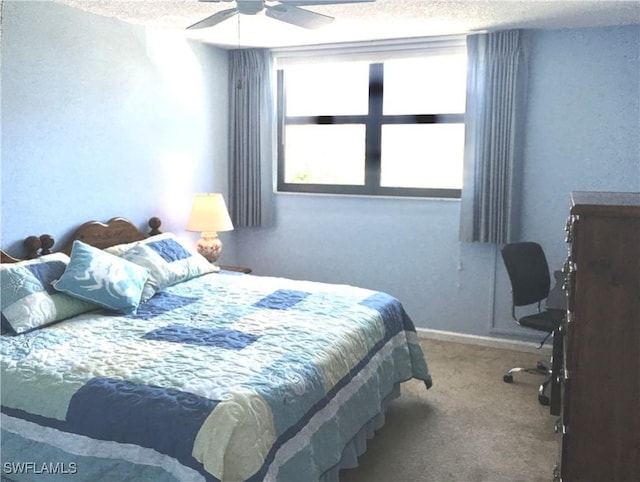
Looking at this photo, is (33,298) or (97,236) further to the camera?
(97,236)

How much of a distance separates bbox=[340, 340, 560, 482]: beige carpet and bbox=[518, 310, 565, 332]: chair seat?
415 mm

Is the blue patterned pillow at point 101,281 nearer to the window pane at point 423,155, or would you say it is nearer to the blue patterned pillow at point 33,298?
the blue patterned pillow at point 33,298

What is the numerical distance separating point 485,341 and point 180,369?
2.84 meters

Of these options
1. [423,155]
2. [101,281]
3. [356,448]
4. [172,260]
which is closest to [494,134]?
[423,155]

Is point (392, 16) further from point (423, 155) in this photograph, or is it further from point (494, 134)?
point (423, 155)

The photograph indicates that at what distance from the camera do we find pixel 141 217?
4102 mm

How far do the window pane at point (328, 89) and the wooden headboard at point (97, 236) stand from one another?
1.64m

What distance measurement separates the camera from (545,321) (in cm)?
351

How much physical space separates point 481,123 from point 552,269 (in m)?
1.16

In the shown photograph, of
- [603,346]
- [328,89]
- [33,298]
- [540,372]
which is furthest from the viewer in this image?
[328,89]

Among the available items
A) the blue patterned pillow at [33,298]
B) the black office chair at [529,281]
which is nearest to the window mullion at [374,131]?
the black office chair at [529,281]

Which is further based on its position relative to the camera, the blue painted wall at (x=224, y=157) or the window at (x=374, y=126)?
the window at (x=374, y=126)

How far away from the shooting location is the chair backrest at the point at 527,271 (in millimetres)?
3695

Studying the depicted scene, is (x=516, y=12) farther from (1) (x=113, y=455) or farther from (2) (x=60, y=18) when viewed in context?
(1) (x=113, y=455)
